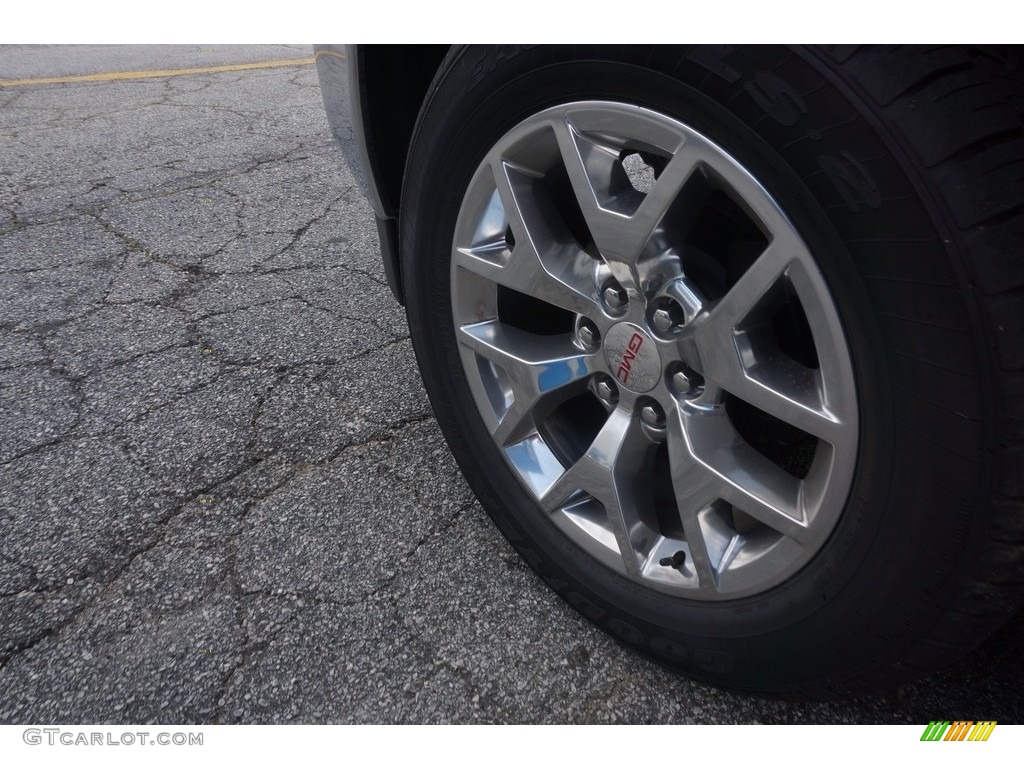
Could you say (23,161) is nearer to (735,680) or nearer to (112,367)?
(112,367)

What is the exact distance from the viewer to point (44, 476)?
6.18 ft

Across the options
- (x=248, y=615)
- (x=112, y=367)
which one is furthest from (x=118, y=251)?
(x=248, y=615)

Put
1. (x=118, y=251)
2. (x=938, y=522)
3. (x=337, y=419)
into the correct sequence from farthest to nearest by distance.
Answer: (x=118, y=251)
(x=337, y=419)
(x=938, y=522)

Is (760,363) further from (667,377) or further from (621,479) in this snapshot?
(621,479)

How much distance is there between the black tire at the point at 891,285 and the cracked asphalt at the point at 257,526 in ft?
1.12

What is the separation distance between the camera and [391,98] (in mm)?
1531

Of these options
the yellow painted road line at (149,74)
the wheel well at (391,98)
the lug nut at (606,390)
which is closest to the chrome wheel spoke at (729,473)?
the lug nut at (606,390)

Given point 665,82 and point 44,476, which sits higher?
point 665,82

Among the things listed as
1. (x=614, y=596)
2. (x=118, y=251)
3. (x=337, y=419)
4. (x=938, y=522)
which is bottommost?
(x=118, y=251)

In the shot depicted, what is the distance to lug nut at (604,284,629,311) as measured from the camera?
1.24m

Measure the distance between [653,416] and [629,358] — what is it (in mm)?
101

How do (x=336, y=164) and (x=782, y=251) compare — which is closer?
(x=782, y=251)

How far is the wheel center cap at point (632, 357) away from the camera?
3.98 feet

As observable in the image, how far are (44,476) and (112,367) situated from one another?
1.52ft
